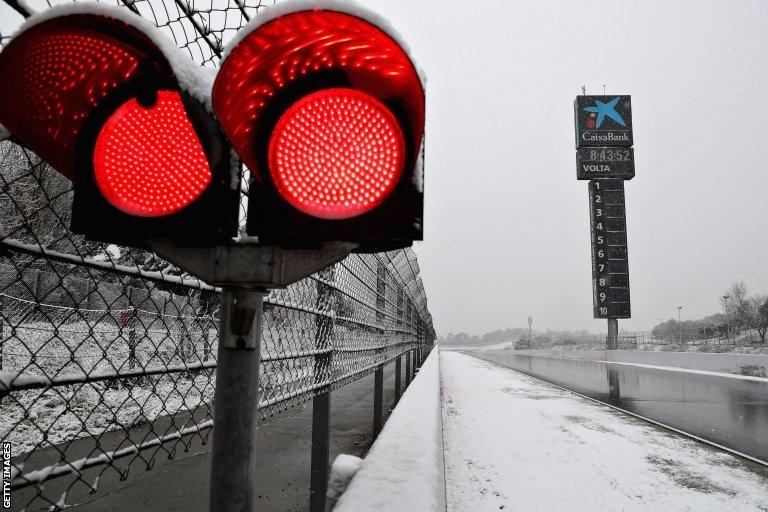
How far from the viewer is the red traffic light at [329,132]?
2.71ft

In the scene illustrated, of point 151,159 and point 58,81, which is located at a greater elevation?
point 58,81

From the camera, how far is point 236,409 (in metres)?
0.96

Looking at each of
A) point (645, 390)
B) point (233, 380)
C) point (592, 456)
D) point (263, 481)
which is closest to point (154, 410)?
point (263, 481)

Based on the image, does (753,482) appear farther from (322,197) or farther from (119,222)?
(119,222)

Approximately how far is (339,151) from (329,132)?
0.04 m

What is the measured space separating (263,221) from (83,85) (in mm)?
447

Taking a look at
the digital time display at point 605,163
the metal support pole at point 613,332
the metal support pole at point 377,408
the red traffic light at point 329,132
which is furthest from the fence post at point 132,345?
the digital time display at point 605,163

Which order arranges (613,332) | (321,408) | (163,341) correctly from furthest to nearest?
(613,332) < (163,341) < (321,408)

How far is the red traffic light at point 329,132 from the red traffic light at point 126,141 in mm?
Answer: 89

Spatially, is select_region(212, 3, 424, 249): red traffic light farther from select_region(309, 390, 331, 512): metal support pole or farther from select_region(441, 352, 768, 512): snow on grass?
select_region(441, 352, 768, 512): snow on grass

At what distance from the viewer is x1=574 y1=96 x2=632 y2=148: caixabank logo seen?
36.9 metres

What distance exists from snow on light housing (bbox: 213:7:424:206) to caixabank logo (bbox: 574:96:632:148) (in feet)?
131

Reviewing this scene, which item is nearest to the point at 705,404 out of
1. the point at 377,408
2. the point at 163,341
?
the point at 377,408

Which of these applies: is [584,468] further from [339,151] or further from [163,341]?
[339,151]
